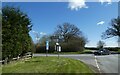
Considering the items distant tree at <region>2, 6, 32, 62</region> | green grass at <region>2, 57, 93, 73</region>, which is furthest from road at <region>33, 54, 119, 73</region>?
distant tree at <region>2, 6, 32, 62</region>

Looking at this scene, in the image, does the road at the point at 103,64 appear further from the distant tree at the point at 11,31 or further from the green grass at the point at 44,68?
the distant tree at the point at 11,31

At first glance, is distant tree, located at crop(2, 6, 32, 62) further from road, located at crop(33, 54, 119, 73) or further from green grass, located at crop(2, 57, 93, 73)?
road, located at crop(33, 54, 119, 73)

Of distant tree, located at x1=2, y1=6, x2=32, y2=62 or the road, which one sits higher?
distant tree, located at x1=2, y1=6, x2=32, y2=62

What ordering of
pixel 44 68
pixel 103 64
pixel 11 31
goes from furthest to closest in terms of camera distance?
pixel 103 64 < pixel 11 31 < pixel 44 68

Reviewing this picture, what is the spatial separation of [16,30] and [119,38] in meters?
57.4

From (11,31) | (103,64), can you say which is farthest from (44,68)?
(103,64)

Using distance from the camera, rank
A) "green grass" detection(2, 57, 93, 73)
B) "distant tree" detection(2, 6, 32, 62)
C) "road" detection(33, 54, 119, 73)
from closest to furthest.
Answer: "green grass" detection(2, 57, 93, 73)
"road" detection(33, 54, 119, 73)
"distant tree" detection(2, 6, 32, 62)

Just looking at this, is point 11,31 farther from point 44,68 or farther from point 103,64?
point 103,64

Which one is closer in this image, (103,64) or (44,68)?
(44,68)

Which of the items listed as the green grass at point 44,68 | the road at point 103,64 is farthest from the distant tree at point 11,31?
the road at point 103,64

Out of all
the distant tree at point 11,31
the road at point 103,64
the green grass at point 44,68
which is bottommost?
the road at point 103,64

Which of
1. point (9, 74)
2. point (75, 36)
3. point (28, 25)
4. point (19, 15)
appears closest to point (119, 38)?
point (75, 36)

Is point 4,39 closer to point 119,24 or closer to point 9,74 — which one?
point 9,74

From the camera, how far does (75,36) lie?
99812 millimetres
